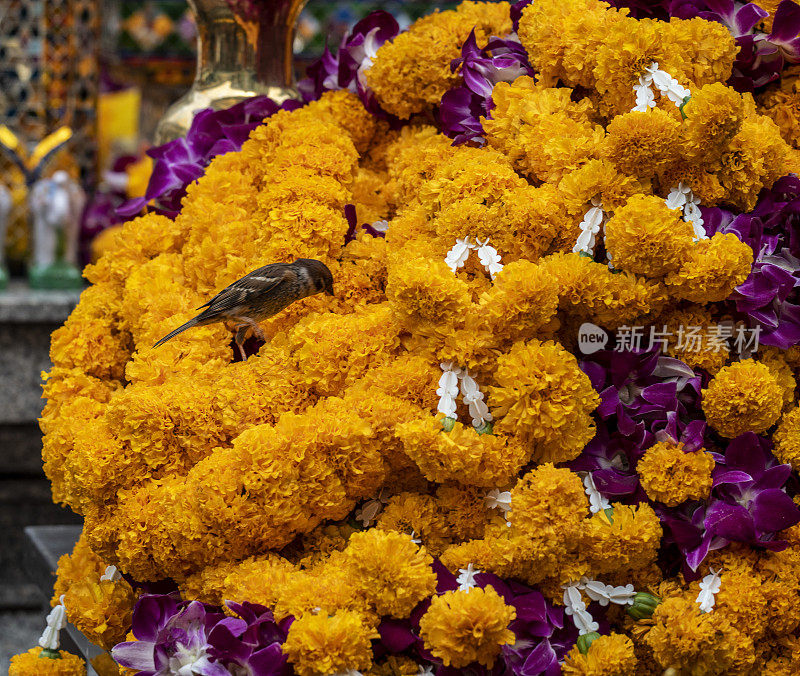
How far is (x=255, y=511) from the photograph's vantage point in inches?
43.1

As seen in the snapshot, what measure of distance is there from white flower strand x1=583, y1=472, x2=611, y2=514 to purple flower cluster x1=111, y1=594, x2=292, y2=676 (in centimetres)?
36

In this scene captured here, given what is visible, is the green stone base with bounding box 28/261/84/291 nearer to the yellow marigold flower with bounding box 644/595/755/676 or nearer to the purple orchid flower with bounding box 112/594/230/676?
the purple orchid flower with bounding box 112/594/230/676

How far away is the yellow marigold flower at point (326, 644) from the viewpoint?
0.99 meters

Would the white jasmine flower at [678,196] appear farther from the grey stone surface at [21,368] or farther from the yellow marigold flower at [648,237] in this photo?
the grey stone surface at [21,368]

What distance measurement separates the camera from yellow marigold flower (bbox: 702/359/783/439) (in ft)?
3.71

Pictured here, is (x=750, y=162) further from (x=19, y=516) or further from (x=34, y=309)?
(x=19, y=516)

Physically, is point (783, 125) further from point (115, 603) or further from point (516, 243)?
point (115, 603)

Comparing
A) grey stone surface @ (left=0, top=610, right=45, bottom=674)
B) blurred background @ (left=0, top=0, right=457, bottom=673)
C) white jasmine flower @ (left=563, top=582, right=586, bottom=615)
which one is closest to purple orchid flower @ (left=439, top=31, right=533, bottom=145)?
white jasmine flower @ (left=563, top=582, right=586, bottom=615)

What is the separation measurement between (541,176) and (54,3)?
2.39 meters

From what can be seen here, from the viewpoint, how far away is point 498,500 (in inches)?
44.6

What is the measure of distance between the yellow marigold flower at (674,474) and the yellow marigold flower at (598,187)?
Answer: 0.30 m

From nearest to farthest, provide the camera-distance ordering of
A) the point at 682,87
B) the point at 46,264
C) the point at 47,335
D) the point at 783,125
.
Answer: the point at 682,87, the point at 783,125, the point at 47,335, the point at 46,264

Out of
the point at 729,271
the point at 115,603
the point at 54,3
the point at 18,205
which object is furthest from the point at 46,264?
the point at 729,271

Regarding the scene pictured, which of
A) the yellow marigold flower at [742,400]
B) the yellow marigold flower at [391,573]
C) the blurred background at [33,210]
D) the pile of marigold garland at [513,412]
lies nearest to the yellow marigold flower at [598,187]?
the pile of marigold garland at [513,412]
